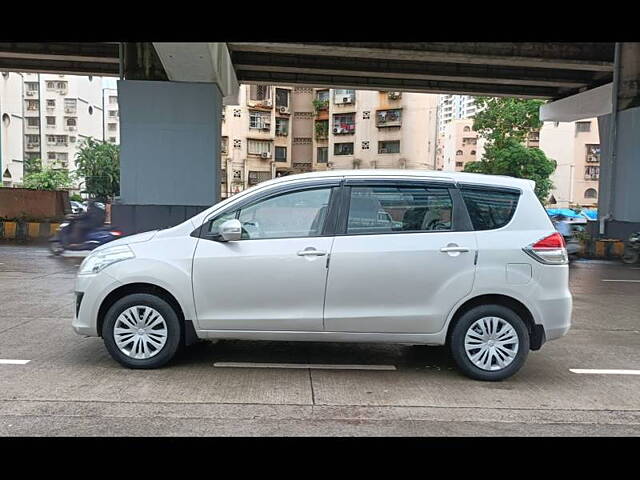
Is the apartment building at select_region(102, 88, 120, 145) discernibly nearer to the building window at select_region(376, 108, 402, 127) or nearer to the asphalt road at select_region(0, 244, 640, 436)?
the building window at select_region(376, 108, 402, 127)

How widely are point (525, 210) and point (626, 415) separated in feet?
6.09

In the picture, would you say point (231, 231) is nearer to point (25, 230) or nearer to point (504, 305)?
point (504, 305)

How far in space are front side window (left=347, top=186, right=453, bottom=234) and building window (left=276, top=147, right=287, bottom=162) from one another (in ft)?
165

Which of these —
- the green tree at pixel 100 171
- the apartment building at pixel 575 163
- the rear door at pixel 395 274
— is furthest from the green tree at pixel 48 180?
the rear door at pixel 395 274

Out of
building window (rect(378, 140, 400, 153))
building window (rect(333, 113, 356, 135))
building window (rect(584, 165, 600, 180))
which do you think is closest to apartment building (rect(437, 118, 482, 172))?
building window (rect(584, 165, 600, 180))

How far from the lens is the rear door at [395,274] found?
5086 millimetres

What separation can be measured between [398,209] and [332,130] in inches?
1922

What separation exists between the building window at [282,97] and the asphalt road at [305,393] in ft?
161

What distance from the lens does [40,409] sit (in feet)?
14.2

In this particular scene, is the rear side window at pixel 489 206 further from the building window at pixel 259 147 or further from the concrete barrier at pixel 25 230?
the building window at pixel 259 147

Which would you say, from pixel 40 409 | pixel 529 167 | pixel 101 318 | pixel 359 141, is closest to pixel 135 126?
pixel 101 318

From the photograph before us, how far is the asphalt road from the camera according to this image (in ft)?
13.6

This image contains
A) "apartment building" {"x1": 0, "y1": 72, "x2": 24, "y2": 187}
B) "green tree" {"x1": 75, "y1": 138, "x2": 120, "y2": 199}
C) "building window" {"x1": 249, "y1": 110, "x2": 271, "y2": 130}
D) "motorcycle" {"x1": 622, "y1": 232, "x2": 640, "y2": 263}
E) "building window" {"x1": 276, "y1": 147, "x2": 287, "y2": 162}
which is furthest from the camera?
"apartment building" {"x1": 0, "y1": 72, "x2": 24, "y2": 187}

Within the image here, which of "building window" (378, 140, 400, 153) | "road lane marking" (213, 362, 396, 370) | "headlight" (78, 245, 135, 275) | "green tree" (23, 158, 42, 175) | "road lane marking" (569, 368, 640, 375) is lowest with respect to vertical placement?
"road lane marking" (569, 368, 640, 375)
